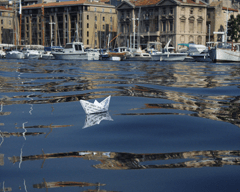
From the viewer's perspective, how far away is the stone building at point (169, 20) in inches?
3551

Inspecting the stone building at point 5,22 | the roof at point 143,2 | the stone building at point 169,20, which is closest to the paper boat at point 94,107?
the stone building at point 169,20

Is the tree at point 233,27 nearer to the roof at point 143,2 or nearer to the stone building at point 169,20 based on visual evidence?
the stone building at point 169,20

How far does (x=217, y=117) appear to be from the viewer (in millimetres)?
8750

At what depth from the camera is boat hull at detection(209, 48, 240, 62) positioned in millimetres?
52844

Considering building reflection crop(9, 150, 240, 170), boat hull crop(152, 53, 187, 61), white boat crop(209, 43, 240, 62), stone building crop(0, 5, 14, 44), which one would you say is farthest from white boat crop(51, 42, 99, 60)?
stone building crop(0, 5, 14, 44)

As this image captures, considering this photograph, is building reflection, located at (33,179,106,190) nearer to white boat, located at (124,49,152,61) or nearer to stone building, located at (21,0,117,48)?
white boat, located at (124,49,152,61)

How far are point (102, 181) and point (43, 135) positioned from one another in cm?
264

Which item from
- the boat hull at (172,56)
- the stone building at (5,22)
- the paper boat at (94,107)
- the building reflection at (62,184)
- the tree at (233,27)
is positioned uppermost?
the stone building at (5,22)

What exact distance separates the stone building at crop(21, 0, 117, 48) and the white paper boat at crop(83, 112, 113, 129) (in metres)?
95.7

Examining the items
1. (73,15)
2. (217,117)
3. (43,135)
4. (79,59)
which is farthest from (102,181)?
(73,15)

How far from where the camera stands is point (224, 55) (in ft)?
174

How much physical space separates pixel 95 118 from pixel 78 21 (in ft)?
331

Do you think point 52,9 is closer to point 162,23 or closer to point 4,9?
point 4,9

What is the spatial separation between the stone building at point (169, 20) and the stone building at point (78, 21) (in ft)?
38.7
